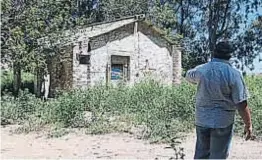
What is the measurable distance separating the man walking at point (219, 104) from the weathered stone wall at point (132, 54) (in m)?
14.4

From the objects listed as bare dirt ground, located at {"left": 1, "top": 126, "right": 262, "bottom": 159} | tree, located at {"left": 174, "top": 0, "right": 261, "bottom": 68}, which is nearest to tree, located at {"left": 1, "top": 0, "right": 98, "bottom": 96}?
bare dirt ground, located at {"left": 1, "top": 126, "right": 262, "bottom": 159}

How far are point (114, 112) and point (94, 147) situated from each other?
129 inches

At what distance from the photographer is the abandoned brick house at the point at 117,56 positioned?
19297 mm

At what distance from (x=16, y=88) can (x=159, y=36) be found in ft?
23.3

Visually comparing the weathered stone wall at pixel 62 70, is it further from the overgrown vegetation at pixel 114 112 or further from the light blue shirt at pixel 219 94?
the light blue shirt at pixel 219 94

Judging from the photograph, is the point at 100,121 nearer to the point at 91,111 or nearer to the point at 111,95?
the point at 91,111

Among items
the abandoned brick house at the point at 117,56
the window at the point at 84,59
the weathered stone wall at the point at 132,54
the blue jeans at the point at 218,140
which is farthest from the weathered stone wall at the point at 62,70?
the blue jeans at the point at 218,140

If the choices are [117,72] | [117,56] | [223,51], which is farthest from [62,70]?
[223,51]

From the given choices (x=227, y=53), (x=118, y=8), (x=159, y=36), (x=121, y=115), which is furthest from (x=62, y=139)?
(x=118, y=8)

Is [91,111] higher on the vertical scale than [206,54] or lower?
lower

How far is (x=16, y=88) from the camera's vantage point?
1922 cm

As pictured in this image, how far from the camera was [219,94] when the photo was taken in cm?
432

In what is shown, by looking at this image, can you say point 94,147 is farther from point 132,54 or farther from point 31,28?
point 132,54

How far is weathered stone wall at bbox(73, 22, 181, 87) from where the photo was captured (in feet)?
64.7
